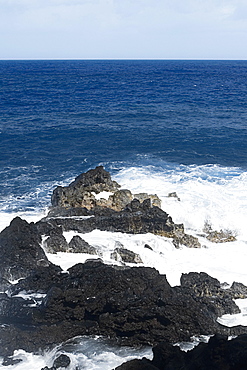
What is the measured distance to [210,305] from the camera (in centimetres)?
1633

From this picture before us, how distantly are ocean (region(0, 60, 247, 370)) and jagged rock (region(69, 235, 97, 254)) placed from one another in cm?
70

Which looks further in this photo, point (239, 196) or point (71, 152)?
point (71, 152)

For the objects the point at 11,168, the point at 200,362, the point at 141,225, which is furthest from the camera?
the point at 11,168

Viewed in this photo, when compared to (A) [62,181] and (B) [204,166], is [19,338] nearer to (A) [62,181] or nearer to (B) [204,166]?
(A) [62,181]

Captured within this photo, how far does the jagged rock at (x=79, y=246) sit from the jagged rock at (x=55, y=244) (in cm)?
30

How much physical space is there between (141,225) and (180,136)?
2636cm

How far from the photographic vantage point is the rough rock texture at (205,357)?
10.2 meters

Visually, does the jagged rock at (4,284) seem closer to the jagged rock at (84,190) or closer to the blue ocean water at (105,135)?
the jagged rock at (84,190)

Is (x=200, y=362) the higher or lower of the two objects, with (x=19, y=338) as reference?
higher

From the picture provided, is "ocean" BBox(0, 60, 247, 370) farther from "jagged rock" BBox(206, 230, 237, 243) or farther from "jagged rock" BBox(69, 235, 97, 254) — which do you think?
"jagged rock" BBox(69, 235, 97, 254)

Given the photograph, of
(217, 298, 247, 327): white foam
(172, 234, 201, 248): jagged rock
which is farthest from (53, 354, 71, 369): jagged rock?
(172, 234, 201, 248): jagged rock

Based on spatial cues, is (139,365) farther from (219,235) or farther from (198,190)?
(198,190)

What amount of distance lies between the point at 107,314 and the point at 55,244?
7535mm

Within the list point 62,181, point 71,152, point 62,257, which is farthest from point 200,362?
point 71,152
